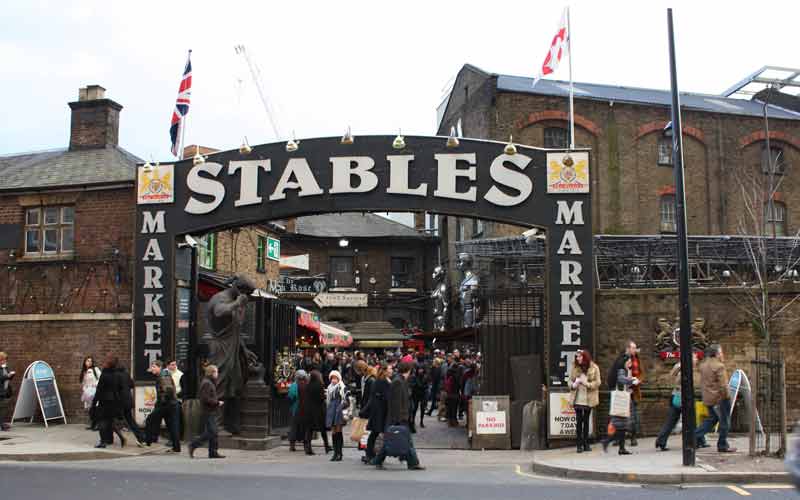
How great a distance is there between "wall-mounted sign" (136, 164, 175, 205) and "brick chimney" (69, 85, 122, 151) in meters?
6.00

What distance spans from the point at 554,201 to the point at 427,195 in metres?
2.42

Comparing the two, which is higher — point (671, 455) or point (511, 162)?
point (511, 162)

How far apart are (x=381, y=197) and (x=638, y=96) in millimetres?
28112

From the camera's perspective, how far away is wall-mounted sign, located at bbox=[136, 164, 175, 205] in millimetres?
18094

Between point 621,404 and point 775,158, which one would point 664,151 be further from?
point 621,404

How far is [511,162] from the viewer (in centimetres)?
1694

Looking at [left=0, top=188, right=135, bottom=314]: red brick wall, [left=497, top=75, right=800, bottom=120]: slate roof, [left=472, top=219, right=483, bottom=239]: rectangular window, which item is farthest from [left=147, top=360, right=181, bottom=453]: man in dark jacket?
[left=497, top=75, right=800, bottom=120]: slate roof

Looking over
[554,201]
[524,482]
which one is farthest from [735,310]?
[524,482]

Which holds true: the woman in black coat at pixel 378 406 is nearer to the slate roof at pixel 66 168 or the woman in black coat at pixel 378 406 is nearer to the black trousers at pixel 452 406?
the black trousers at pixel 452 406

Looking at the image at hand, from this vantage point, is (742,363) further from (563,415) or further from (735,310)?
(563,415)

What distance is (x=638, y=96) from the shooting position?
4206 centimetres

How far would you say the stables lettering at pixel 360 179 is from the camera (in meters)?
16.9

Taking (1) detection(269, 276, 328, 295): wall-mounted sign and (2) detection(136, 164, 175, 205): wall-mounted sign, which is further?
(1) detection(269, 276, 328, 295): wall-mounted sign

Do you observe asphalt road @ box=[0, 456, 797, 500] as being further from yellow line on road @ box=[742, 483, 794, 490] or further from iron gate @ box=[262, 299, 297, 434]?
iron gate @ box=[262, 299, 297, 434]
